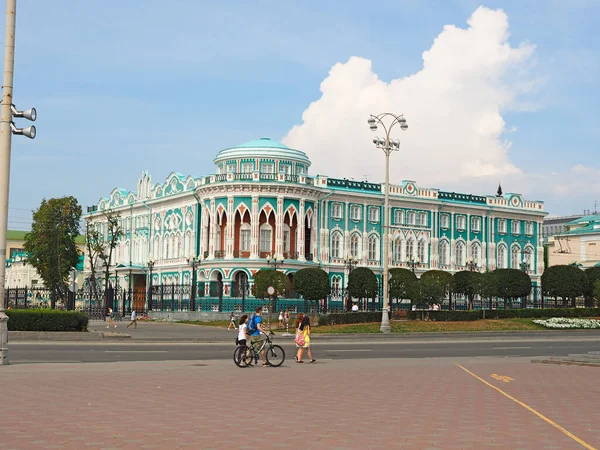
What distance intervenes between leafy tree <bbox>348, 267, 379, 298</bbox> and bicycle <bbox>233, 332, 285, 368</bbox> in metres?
46.1

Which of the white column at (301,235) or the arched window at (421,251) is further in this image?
the arched window at (421,251)

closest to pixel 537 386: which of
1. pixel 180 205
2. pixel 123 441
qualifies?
pixel 123 441

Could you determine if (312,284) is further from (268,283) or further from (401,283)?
(401,283)

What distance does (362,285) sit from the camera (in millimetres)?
71188

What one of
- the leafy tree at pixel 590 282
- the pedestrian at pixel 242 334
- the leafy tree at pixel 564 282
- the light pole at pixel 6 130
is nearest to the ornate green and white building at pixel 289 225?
the leafy tree at pixel 590 282

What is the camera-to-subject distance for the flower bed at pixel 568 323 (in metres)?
57.8

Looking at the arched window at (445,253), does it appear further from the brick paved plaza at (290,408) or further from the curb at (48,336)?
the brick paved plaza at (290,408)

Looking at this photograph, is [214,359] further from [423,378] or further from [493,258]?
[493,258]

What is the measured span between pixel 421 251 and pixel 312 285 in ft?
78.9

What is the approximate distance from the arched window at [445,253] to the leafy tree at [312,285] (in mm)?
24753

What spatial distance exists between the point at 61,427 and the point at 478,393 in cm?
876

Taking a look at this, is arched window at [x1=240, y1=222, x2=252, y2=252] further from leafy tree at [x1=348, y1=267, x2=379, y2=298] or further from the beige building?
the beige building

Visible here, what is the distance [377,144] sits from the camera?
52.2 metres

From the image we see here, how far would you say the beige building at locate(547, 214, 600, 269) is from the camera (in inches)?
4178
